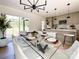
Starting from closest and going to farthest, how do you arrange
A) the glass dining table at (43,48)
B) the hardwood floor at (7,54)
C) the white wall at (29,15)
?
the glass dining table at (43,48), the hardwood floor at (7,54), the white wall at (29,15)

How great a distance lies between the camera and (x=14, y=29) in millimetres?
6574

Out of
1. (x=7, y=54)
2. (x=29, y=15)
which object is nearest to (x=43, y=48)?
(x=7, y=54)

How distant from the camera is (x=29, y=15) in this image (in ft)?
25.0

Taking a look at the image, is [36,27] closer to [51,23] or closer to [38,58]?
[51,23]

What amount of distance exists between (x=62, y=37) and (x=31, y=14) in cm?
427

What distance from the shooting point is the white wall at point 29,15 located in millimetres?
5693

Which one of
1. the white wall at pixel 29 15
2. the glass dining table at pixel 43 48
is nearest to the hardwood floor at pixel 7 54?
the glass dining table at pixel 43 48

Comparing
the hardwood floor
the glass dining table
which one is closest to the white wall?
the hardwood floor

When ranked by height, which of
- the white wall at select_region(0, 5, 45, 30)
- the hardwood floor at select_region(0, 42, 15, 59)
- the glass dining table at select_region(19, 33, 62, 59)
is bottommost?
the hardwood floor at select_region(0, 42, 15, 59)

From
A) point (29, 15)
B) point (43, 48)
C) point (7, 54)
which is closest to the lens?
point (43, 48)

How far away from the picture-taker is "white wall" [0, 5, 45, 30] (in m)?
5.69

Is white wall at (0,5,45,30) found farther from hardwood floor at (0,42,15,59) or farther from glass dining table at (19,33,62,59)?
glass dining table at (19,33,62,59)

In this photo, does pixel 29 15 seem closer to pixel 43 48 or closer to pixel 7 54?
pixel 7 54

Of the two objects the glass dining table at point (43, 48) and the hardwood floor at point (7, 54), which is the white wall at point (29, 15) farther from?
the glass dining table at point (43, 48)
